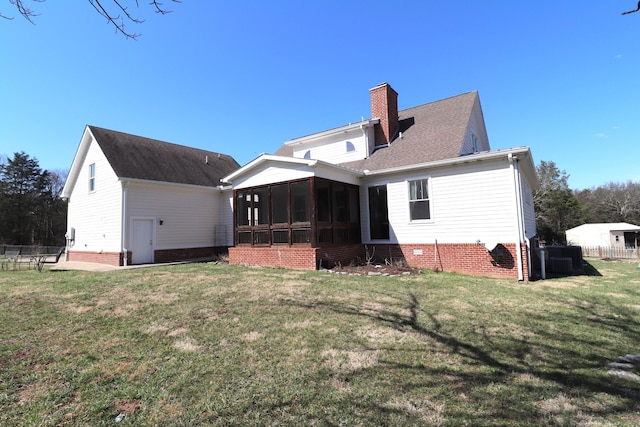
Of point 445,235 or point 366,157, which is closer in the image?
point 445,235

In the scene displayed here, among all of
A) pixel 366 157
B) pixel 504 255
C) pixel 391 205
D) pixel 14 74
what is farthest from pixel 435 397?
pixel 366 157

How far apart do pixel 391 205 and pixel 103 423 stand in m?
10.3

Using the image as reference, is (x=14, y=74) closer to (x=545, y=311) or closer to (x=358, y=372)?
(x=358, y=372)

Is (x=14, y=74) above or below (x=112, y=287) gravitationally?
above

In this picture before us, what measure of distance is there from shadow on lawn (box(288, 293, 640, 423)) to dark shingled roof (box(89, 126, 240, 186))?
43.9 ft

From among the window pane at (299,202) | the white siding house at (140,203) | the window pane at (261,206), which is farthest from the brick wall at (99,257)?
the window pane at (299,202)

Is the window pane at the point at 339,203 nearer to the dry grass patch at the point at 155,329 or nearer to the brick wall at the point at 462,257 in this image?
the brick wall at the point at 462,257

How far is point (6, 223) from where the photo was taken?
30.6 m

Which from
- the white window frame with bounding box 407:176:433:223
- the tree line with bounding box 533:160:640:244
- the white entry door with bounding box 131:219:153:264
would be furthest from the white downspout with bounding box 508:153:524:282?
the tree line with bounding box 533:160:640:244

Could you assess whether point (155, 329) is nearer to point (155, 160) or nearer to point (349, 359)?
point (349, 359)

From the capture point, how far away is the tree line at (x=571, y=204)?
1388 inches

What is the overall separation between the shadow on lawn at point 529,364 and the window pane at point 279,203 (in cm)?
685

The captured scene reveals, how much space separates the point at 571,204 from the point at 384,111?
118ft

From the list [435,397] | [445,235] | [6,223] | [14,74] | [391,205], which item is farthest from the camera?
[6,223]
